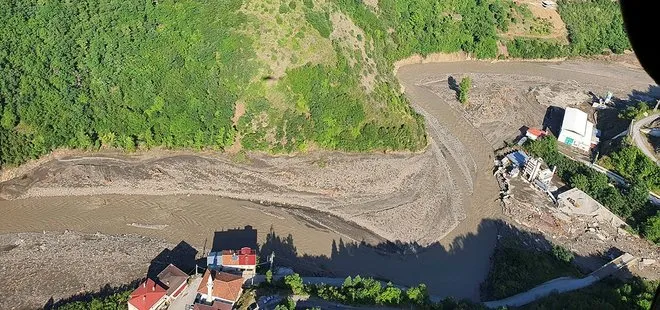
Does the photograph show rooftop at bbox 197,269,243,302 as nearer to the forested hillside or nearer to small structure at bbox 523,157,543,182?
the forested hillside

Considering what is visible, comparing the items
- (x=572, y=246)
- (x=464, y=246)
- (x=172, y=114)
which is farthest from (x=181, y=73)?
(x=572, y=246)

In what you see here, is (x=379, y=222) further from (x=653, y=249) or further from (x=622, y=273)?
(x=653, y=249)

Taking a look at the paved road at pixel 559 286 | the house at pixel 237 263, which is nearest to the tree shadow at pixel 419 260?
the paved road at pixel 559 286

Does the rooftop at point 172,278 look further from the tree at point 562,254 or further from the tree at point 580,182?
the tree at point 580,182

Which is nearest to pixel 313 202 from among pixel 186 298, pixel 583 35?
pixel 186 298

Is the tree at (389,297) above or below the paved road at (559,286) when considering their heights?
above
